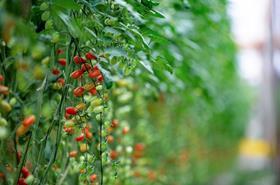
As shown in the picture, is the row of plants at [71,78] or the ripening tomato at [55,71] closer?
the row of plants at [71,78]

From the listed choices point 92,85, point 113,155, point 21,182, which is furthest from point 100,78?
point 113,155

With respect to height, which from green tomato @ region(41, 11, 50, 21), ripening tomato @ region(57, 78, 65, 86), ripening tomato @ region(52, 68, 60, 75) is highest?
green tomato @ region(41, 11, 50, 21)

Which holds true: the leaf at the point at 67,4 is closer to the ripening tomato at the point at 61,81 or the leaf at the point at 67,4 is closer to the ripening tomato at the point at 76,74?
the ripening tomato at the point at 76,74

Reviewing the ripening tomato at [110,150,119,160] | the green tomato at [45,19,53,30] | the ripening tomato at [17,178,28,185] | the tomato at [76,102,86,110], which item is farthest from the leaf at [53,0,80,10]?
the ripening tomato at [110,150,119,160]

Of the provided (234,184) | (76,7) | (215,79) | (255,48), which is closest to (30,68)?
(76,7)

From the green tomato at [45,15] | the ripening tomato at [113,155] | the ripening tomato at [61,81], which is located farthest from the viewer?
the ripening tomato at [113,155]

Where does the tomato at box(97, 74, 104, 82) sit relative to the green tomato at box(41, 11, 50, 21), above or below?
below

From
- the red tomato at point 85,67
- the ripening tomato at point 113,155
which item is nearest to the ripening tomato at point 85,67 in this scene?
the red tomato at point 85,67

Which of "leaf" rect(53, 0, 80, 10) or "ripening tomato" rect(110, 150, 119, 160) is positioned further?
"ripening tomato" rect(110, 150, 119, 160)

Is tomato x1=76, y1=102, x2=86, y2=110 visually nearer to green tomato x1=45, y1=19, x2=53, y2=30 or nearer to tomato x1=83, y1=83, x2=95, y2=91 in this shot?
tomato x1=83, y1=83, x2=95, y2=91

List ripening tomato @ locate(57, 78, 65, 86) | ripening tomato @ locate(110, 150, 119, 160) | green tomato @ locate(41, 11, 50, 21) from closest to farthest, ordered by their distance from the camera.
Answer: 1. green tomato @ locate(41, 11, 50, 21)
2. ripening tomato @ locate(57, 78, 65, 86)
3. ripening tomato @ locate(110, 150, 119, 160)

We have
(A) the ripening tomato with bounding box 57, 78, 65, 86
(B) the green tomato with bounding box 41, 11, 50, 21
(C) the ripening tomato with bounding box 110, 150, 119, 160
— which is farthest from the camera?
(C) the ripening tomato with bounding box 110, 150, 119, 160

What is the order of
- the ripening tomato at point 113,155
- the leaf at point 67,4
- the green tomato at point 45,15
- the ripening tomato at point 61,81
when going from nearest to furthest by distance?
1. the leaf at point 67,4
2. the green tomato at point 45,15
3. the ripening tomato at point 61,81
4. the ripening tomato at point 113,155

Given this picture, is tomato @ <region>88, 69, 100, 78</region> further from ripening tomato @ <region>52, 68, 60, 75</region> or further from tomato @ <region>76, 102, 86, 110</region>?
ripening tomato @ <region>52, 68, 60, 75</region>
